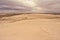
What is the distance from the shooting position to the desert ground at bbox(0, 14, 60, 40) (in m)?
1.02

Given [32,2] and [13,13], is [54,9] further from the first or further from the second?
[13,13]

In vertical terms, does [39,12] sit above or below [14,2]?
below

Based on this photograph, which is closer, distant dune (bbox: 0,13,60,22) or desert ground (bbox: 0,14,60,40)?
desert ground (bbox: 0,14,60,40)

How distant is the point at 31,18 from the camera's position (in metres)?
1.26

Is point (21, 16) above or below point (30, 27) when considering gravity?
above

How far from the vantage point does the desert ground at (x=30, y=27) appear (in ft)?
3.35

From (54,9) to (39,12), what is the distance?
0.19m

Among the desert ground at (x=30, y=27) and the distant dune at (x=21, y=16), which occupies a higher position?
the distant dune at (x=21, y=16)

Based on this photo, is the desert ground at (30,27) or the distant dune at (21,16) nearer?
the desert ground at (30,27)

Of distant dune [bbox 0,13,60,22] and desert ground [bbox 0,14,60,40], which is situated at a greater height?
distant dune [bbox 0,13,60,22]

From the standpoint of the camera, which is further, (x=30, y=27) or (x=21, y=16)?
(x=21, y=16)

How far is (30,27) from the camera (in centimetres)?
114

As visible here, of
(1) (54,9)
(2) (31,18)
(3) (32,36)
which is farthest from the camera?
(1) (54,9)

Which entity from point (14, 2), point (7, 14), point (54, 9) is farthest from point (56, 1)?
point (7, 14)
